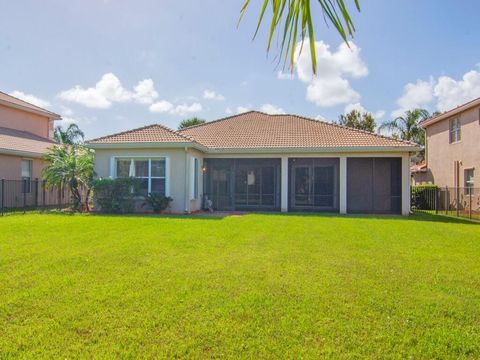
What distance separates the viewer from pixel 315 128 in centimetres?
2016

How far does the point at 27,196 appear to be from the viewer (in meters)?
19.7

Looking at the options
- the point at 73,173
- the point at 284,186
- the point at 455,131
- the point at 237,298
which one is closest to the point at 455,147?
the point at 455,131

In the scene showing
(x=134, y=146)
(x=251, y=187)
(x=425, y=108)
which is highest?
(x=425, y=108)

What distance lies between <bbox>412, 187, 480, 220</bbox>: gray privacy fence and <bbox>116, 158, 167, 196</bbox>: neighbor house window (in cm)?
1394

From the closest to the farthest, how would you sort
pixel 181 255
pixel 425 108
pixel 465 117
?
pixel 181 255, pixel 465 117, pixel 425 108

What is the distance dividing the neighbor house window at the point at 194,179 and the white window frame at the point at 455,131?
14.8 meters

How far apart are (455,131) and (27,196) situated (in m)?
24.9

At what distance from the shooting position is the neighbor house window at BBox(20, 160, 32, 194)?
19.5 metres

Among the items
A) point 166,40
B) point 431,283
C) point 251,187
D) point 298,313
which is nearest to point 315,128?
point 251,187

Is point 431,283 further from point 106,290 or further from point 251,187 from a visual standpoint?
point 251,187

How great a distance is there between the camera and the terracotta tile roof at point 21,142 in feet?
60.4

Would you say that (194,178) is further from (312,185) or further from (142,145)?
(312,185)

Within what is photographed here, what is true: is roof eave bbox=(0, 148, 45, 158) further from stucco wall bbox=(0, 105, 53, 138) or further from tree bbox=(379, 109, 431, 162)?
tree bbox=(379, 109, 431, 162)

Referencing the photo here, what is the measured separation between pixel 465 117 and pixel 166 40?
16.6 m
